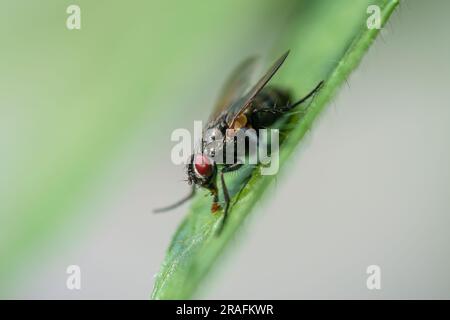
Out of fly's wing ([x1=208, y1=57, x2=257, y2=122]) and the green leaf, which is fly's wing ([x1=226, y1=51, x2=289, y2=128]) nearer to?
the green leaf

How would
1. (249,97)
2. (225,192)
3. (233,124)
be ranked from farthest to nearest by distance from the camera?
(233,124) → (249,97) → (225,192)

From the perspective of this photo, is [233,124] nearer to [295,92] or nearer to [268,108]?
[268,108]

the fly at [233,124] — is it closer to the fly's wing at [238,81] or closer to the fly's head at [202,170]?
the fly's head at [202,170]

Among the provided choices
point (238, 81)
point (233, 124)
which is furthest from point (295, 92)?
point (238, 81)

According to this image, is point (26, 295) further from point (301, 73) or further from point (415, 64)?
point (415, 64)

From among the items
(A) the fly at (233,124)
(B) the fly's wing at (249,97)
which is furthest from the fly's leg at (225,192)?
(B) the fly's wing at (249,97)

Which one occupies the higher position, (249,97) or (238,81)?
(238,81)
